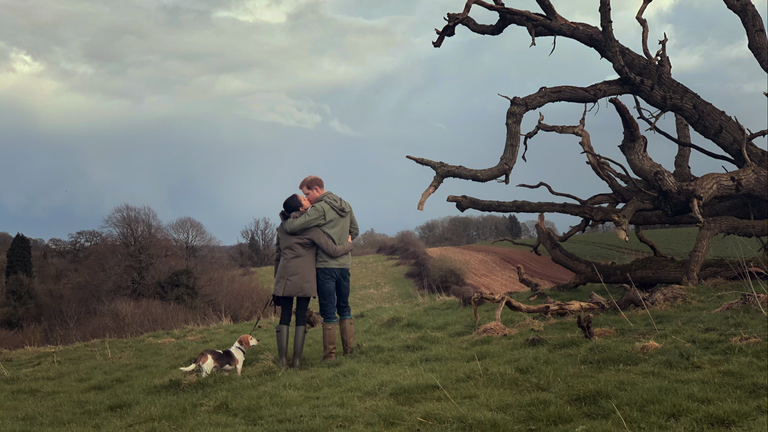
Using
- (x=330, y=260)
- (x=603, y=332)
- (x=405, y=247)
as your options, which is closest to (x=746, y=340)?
(x=603, y=332)

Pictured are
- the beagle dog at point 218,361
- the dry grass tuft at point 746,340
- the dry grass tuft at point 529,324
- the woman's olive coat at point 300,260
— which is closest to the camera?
the dry grass tuft at point 746,340

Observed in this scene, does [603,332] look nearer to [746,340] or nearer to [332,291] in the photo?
[746,340]

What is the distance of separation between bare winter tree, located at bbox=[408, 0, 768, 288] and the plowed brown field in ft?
56.5

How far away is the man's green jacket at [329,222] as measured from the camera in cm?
631

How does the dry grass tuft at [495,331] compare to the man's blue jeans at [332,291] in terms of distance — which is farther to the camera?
the dry grass tuft at [495,331]

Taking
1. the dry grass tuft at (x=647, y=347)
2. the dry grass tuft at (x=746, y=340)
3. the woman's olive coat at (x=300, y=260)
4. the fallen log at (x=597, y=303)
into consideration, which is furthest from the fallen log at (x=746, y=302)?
the woman's olive coat at (x=300, y=260)

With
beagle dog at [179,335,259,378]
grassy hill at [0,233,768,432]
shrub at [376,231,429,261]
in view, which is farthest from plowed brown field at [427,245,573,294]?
beagle dog at [179,335,259,378]

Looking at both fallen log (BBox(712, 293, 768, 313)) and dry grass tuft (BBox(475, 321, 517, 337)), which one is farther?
dry grass tuft (BBox(475, 321, 517, 337))

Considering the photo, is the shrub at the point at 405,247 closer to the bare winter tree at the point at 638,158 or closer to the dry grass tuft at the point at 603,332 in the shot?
the bare winter tree at the point at 638,158

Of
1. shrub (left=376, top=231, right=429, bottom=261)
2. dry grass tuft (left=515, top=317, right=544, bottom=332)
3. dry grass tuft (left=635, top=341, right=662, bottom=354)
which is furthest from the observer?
shrub (left=376, top=231, right=429, bottom=261)

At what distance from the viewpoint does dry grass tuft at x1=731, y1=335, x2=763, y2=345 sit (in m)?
5.13

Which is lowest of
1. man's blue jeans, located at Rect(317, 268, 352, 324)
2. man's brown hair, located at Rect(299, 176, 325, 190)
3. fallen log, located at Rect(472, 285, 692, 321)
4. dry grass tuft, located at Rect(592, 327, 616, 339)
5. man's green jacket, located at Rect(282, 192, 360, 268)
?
dry grass tuft, located at Rect(592, 327, 616, 339)

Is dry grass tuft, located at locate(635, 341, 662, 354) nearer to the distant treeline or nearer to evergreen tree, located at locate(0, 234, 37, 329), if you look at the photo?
the distant treeline

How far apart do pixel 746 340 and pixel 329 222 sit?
4976 millimetres
